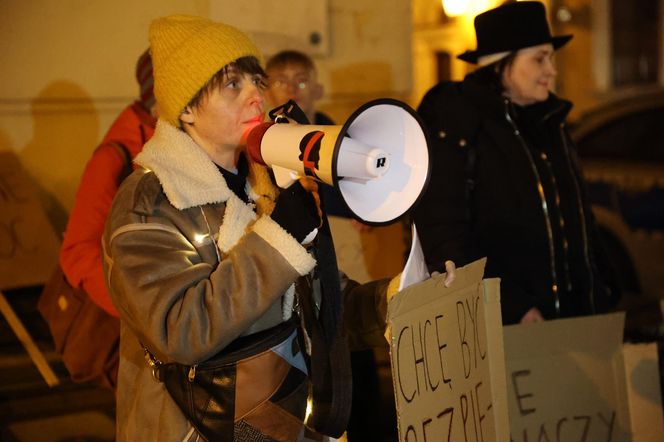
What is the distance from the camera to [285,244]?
6.21ft

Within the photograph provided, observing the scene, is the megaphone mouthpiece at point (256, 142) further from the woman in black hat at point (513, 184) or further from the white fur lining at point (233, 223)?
the woman in black hat at point (513, 184)

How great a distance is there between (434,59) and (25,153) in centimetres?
1321

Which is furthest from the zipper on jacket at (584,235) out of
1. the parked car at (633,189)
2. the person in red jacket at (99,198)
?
the parked car at (633,189)

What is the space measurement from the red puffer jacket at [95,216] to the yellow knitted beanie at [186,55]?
110 centimetres

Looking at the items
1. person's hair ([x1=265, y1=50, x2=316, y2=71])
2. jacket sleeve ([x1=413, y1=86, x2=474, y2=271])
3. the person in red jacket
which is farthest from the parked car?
the person in red jacket

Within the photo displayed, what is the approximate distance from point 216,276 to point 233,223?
20 centimetres

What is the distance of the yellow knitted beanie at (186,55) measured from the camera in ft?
7.00

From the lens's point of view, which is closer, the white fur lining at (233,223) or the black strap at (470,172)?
the white fur lining at (233,223)

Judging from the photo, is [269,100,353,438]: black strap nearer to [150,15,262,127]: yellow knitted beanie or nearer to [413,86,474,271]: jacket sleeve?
[150,15,262,127]: yellow knitted beanie

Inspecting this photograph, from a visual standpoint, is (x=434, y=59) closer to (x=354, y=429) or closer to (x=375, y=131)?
(x=354, y=429)

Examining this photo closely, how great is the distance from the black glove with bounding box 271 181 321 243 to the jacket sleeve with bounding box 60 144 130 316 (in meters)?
1.35

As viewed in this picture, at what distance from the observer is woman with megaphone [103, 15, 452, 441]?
74.7 inches

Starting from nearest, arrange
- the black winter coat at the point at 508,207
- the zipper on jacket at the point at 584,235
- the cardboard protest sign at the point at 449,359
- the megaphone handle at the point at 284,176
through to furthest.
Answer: the megaphone handle at the point at 284,176
the cardboard protest sign at the point at 449,359
the black winter coat at the point at 508,207
the zipper on jacket at the point at 584,235

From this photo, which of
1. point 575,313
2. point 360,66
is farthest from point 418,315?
point 360,66
